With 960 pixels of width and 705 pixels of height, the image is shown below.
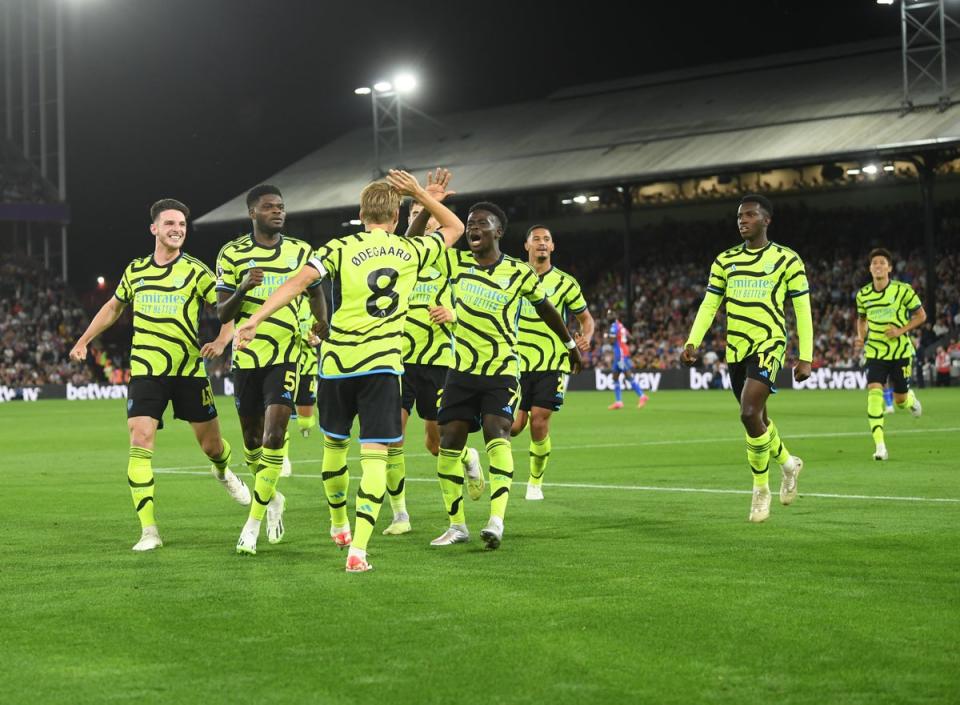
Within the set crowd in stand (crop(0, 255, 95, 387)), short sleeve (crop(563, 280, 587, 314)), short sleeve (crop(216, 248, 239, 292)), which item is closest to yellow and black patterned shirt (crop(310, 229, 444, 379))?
short sleeve (crop(216, 248, 239, 292))

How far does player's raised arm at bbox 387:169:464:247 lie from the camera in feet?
28.5

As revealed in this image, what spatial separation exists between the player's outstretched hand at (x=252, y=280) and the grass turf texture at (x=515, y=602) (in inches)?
69.6

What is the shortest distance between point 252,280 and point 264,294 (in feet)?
3.50

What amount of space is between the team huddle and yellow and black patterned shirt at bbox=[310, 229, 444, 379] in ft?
0.04

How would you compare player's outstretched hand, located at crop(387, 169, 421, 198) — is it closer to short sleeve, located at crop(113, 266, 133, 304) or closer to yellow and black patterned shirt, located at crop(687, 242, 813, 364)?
short sleeve, located at crop(113, 266, 133, 304)

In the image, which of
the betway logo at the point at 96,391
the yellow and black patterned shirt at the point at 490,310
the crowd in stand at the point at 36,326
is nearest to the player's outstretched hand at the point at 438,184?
the yellow and black patterned shirt at the point at 490,310

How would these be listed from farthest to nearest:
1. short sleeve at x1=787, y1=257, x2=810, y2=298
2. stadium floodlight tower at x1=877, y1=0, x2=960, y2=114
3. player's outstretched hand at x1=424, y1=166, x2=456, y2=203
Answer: stadium floodlight tower at x1=877, y1=0, x2=960, y2=114 < short sleeve at x1=787, y1=257, x2=810, y2=298 < player's outstretched hand at x1=424, y1=166, x2=456, y2=203

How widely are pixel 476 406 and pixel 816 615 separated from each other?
12.1 ft

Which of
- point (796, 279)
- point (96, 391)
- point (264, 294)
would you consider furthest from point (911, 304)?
point (96, 391)

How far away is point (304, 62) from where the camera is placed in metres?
54.7

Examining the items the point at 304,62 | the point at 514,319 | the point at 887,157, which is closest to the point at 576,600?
the point at 514,319

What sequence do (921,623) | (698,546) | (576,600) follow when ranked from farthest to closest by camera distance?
(698,546)
(576,600)
(921,623)

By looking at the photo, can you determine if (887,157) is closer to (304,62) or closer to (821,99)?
(821,99)

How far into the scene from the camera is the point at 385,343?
862 centimetres
